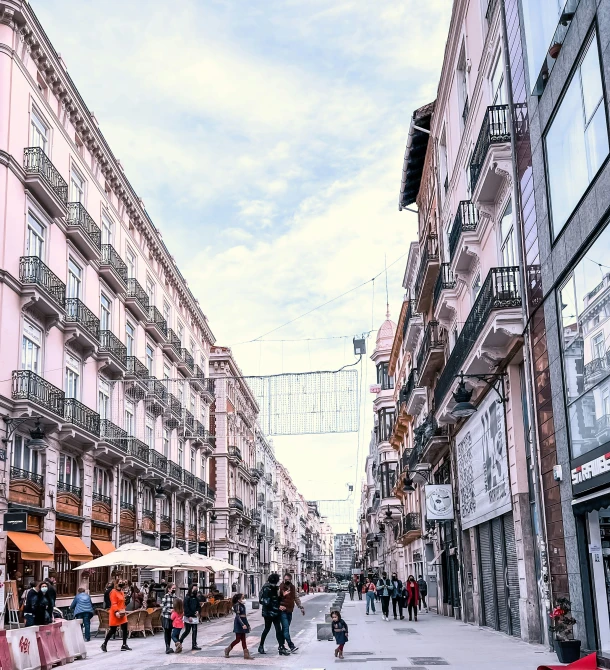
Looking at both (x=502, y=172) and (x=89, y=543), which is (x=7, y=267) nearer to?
(x=89, y=543)

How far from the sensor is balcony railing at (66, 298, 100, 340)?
103 feet

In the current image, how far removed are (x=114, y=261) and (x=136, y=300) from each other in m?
3.08

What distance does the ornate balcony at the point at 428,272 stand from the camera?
97.6ft

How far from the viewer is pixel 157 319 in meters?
45.6

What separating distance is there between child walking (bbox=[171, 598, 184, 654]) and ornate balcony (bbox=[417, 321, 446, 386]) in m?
14.5

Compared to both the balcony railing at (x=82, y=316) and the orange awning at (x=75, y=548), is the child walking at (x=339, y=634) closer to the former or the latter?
the orange awning at (x=75, y=548)

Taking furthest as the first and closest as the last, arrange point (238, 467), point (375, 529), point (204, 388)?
point (375, 529) < point (238, 467) < point (204, 388)

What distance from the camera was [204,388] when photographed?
58.8 m

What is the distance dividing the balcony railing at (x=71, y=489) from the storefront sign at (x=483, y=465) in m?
13.6

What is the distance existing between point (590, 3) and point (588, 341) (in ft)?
16.3

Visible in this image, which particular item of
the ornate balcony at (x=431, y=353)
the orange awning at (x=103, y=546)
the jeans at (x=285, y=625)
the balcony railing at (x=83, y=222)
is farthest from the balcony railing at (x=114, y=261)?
the jeans at (x=285, y=625)

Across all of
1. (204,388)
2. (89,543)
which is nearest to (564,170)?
(89,543)

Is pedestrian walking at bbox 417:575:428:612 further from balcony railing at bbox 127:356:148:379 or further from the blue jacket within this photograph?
the blue jacket

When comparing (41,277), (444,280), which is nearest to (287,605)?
(444,280)
